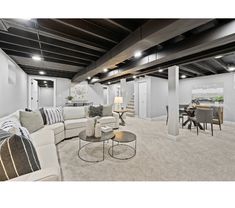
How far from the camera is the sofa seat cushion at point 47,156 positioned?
4.61 feet

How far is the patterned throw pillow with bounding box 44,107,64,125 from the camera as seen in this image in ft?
10.3

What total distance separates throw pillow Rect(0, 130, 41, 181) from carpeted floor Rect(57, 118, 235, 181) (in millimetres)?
955

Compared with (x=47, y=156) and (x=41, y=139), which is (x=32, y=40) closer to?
(x=41, y=139)

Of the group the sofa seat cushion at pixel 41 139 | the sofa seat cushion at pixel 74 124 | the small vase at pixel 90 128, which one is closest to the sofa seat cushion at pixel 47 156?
the sofa seat cushion at pixel 41 139

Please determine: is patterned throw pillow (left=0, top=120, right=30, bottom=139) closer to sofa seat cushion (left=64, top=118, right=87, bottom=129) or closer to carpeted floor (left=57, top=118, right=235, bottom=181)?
carpeted floor (left=57, top=118, right=235, bottom=181)

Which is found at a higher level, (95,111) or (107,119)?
(95,111)

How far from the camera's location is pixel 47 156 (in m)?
1.59

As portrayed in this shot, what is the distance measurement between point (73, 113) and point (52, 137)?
1.52 meters

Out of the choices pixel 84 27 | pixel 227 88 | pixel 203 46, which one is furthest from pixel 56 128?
pixel 227 88

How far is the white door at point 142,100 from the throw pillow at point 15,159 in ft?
20.2

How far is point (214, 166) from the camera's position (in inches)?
82.4
